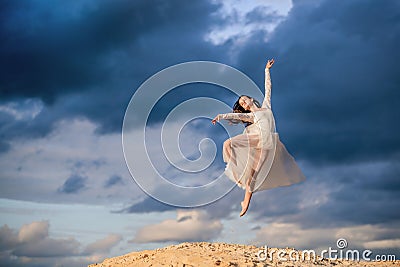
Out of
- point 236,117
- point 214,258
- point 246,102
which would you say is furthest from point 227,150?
point 214,258

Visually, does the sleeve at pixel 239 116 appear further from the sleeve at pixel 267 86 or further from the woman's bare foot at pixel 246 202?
the woman's bare foot at pixel 246 202

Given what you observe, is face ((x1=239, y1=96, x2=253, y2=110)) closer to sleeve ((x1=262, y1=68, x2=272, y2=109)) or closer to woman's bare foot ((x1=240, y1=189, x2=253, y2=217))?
sleeve ((x1=262, y1=68, x2=272, y2=109))

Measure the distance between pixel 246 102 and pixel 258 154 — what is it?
Result: 1.51 m

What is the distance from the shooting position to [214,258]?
39.8ft

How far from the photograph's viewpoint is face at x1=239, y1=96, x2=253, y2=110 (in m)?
13.3

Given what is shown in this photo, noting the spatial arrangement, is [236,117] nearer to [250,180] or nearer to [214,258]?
[250,180]

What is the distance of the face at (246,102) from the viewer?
13.3 metres

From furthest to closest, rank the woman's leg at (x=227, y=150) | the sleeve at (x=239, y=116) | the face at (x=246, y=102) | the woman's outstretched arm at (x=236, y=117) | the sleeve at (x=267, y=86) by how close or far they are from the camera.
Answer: the sleeve at (x=267, y=86), the face at (x=246, y=102), the woman's leg at (x=227, y=150), the sleeve at (x=239, y=116), the woman's outstretched arm at (x=236, y=117)

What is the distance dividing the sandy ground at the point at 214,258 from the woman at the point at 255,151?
131cm

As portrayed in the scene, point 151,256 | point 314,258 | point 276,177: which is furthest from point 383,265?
point 151,256

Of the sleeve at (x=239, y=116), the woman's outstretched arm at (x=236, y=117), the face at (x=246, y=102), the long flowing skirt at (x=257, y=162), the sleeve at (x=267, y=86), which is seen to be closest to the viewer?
the woman's outstretched arm at (x=236, y=117)

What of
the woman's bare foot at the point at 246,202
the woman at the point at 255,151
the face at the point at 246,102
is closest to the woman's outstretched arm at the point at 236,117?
the woman at the point at 255,151

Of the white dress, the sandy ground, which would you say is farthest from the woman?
the sandy ground

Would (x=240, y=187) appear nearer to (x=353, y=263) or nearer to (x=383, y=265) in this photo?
(x=353, y=263)
